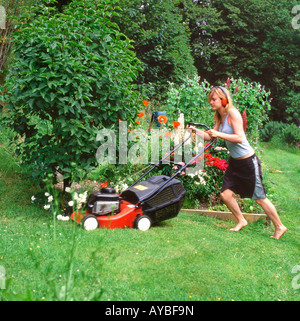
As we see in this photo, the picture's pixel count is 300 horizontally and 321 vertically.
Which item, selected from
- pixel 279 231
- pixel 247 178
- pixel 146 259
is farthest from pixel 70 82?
pixel 279 231

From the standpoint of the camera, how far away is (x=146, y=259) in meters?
3.26

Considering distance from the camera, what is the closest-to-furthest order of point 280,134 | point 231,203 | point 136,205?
point 136,205
point 231,203
point 280,134

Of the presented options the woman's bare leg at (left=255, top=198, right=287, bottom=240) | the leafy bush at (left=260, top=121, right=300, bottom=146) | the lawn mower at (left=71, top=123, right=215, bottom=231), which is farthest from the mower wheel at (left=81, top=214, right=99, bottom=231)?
the leafy bush at (left=260, top=121, right=300, bottom=146)

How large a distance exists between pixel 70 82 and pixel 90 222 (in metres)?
1.48

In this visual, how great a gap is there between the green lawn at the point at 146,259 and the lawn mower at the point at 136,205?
0.14m

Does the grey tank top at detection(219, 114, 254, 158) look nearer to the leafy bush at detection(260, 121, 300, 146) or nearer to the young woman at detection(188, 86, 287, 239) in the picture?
the young woman at detection(188, 86, 287, 239)

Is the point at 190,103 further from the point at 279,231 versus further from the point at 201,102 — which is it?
the point at 279,231

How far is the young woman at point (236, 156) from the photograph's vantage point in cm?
414

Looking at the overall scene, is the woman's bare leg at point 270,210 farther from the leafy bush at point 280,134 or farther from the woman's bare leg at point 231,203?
the leafy bush at point 280,134

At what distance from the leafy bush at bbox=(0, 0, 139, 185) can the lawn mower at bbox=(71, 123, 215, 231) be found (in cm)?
50

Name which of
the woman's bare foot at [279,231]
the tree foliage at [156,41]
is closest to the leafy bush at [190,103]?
the woman's bare foot at [279,231]

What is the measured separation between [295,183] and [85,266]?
24.1 ft

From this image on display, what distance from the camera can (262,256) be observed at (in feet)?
12.4
